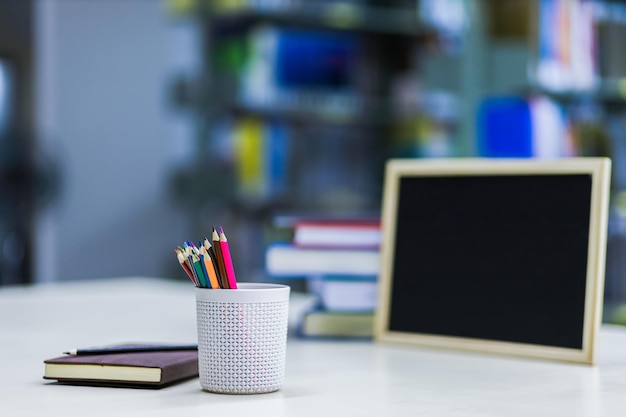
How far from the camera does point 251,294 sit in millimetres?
961

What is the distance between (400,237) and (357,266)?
2.8 inches

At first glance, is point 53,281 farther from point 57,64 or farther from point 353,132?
point 353,132

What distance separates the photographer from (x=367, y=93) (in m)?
4.30

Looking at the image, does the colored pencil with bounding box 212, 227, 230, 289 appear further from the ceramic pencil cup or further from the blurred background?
the blurred background

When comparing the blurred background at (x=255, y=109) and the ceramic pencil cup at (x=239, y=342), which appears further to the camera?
the blurred background at (x=255, y=109)

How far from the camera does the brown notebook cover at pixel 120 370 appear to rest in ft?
3.19

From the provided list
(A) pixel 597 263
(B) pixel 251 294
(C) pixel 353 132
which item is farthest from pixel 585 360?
(C) pixel 353 132

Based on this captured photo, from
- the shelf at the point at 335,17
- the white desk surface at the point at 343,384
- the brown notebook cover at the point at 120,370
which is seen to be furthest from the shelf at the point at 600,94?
the brown notebook cover at the point at 120,370

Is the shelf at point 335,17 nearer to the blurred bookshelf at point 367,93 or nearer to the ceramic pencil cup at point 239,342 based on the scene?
the blurred bookshelf at point 367,93

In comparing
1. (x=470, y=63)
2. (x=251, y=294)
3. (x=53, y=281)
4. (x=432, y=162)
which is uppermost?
(x=470, y=63)

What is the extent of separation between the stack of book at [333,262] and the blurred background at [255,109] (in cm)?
208

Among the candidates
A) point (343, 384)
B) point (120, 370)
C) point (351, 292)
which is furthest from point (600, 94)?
point (120, 370)

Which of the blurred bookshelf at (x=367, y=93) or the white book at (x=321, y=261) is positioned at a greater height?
the blurred bookshelf at (x=367, y=93)

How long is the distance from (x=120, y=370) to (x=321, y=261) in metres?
0.47
